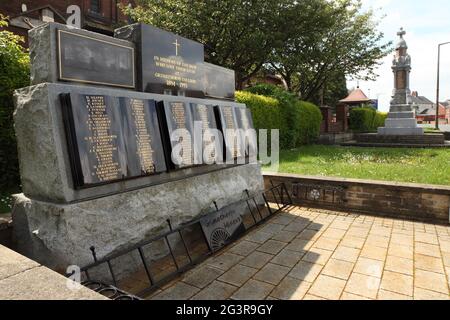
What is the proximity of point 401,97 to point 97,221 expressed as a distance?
22153 mm

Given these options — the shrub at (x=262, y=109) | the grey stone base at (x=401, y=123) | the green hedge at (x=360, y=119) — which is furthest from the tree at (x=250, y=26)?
the green hedge at (x=360, y=119)

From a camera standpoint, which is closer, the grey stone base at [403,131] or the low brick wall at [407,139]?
the low brick wall at [407,139]

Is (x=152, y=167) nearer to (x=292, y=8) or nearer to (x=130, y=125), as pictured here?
(x=130, y=125)

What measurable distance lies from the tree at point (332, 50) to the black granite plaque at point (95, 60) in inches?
616

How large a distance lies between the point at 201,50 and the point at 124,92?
2.16 meters

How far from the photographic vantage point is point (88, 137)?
3.57m

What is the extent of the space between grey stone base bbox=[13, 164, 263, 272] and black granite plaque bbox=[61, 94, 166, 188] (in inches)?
11.9

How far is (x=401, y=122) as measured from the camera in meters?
19.5

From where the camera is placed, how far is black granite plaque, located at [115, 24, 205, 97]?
14.8ft

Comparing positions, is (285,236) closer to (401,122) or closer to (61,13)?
(401,122)

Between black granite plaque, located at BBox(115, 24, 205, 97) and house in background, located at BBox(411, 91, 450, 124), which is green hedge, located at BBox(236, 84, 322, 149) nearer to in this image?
black granite plaque, located at BBox(115, 24, 205, 97)

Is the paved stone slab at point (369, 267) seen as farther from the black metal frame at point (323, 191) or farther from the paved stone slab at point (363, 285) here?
the black metal frame at point (323, 191)

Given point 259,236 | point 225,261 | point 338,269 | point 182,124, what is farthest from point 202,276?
point 182,124

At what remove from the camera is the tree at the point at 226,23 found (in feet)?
50.2
